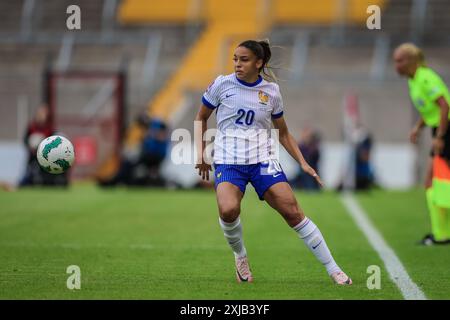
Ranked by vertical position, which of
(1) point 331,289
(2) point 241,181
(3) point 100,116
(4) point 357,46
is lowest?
(1) point 331,289

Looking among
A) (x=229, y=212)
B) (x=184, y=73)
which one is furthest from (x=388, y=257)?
(x=184, y=73)

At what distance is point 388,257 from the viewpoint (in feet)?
35.6

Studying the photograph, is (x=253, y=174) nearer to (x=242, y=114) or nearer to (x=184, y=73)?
(x=242, y=114)

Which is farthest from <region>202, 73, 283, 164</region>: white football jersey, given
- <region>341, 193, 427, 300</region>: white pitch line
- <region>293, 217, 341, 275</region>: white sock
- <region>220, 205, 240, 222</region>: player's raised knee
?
<region>341, 193, 427, 300</region>: white pitch line

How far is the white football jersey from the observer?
27.9ft

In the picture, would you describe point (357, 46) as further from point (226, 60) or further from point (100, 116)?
point (100, 116)

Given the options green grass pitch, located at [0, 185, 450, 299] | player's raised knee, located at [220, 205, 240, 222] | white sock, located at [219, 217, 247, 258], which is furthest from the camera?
white sock, located at [219, 217, 247, 258]

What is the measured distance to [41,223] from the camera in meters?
14.7

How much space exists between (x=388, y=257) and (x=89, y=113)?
674 inches

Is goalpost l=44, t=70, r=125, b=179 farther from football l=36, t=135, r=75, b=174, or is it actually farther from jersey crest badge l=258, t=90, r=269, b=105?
jersey crest badge l=258, t=90, r=269, b=105

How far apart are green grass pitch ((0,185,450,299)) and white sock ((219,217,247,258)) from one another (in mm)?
287

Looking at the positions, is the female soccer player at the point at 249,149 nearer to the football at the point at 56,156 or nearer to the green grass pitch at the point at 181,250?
the green grass pitch at the point at 181,250

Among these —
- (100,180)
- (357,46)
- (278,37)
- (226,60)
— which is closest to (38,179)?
(100,180)

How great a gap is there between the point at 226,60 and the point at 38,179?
6.13 m
